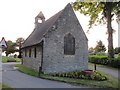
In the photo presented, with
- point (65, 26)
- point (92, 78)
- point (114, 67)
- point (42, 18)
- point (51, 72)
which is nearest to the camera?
point (92, 78)

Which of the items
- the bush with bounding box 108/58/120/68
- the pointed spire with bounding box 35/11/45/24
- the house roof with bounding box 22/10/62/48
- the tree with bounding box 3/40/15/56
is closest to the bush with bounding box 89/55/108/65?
the bush with bounding box 108/58/120/68

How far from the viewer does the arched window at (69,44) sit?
2417 cm

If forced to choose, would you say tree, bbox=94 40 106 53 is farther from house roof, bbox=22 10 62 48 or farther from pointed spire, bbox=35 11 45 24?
house roof, bbox=22 10 62 48

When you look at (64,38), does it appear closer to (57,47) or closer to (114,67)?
(57,47)

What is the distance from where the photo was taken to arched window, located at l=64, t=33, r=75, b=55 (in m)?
24.2

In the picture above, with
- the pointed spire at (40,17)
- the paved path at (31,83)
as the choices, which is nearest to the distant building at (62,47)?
the paved path at (31,83)

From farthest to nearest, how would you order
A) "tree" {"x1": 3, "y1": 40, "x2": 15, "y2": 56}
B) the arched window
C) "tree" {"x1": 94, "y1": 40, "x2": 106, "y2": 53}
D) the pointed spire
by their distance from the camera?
"tree" {"x1": 94, "y1": 40, "x2": 106, "y2": 53} < "tree" {"x1": 3, "y1": 40, "x2": 15, "y2": 56} < the pointed spire < the arched window

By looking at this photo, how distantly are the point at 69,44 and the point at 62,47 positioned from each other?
118 centimetres

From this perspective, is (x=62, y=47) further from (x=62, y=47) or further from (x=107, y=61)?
(x=107, y=61)

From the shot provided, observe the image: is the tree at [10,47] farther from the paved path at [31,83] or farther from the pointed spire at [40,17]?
the paved path at [31,83]

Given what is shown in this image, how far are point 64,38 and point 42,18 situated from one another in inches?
453

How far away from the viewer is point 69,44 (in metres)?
24.5

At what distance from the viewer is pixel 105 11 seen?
1369 inches

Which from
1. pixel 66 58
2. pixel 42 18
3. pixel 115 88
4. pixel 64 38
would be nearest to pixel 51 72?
pixel 66 58
